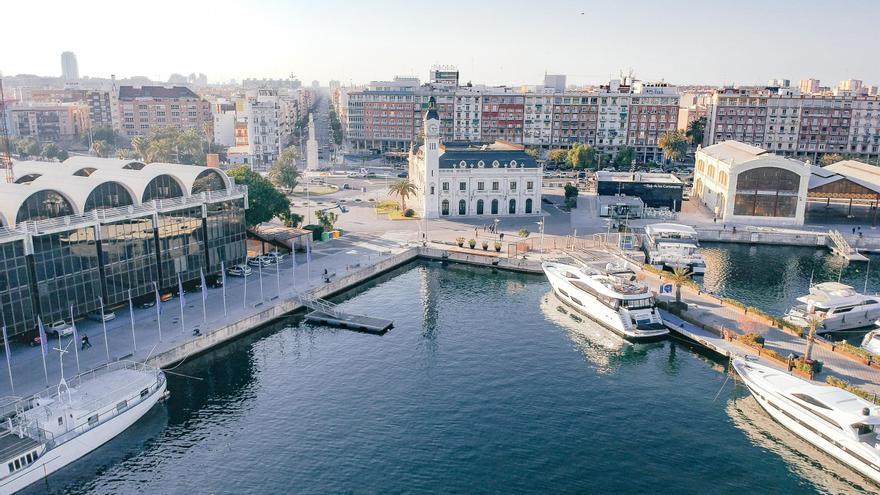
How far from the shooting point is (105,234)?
6738 centimetres

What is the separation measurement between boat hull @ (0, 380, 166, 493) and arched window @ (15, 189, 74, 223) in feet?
69.9

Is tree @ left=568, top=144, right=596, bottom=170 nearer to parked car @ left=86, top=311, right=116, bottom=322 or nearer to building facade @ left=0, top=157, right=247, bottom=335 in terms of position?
building facade @ left=0, top=157, right=247, bottom=335

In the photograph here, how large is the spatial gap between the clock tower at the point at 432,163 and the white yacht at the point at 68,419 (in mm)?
72120

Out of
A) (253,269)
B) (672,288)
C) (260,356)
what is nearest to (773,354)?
(672,288)

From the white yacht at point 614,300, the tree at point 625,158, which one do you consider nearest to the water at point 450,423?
the white yacht at point 614,300

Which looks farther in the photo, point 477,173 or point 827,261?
point 477,173

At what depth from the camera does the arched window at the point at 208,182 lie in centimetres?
7875

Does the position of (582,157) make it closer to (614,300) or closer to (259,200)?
(259,200)

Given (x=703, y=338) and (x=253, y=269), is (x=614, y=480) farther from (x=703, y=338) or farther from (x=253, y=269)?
(x=253, y=269)

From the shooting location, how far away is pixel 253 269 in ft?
284

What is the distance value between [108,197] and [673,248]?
7401 centimetres

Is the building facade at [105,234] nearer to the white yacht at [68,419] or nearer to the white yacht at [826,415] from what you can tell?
the white yacht at [68,419]

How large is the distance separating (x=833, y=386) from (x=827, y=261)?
5539 cm

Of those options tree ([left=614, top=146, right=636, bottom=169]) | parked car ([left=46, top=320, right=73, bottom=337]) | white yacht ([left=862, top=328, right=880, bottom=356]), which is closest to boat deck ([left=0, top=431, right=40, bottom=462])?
parked car ([left=46, top=320, right=73, bottom=337])
